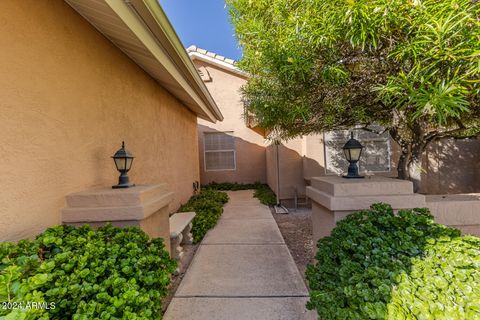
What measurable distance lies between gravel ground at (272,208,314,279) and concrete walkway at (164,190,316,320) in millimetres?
211

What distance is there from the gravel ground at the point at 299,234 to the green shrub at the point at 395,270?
1498 mm

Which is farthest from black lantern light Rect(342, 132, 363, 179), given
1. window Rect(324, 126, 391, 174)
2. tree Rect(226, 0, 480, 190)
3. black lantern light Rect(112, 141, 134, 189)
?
window Rect(324, 126, 391, 174)

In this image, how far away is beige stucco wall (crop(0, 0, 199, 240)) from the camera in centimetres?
186

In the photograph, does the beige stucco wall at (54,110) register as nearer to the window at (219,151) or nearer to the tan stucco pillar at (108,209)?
the tan stucco pillar at (108,209)

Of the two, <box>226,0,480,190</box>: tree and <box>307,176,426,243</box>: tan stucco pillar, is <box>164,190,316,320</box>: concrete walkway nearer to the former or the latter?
<box>307,176,426,243</box>: tan stucco pillar

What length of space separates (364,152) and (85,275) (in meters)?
7.53

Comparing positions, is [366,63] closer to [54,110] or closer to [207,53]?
[54,110]

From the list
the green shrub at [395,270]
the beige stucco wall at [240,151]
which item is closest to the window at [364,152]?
the green shrub at [395,270]

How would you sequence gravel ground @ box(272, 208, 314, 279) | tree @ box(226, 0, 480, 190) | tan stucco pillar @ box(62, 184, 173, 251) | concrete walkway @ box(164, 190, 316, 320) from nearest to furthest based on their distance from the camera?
tree @ box(226, 0, 480, 190) → tan stucco pillar @ box(62, 184, 173, 251) → concrete walkway @ box(164, 190, 316, 320) → gravel ground @ box(272, 208, 314, 279)

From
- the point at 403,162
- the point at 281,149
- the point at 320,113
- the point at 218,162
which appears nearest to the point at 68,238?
the point at 320,113

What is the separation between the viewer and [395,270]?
1622 mm

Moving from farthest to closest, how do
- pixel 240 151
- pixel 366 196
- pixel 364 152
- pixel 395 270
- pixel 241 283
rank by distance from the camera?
pixel 240 151 → pixel 364 152 → pixel 241 283 → pixel 366 196 → pixel 395 270

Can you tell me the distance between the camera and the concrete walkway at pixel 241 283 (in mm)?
2441

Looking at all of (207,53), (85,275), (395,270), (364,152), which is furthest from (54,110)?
(207,53)
